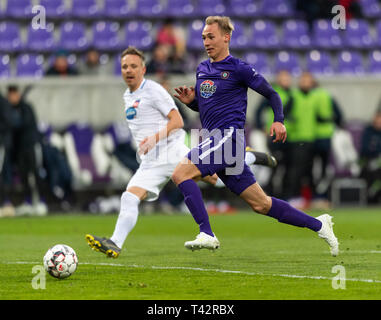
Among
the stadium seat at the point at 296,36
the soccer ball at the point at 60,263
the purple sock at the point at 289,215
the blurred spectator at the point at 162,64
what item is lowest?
the soccer ball at the point at 60,263

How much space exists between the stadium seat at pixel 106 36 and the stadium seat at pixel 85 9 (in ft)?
0.80

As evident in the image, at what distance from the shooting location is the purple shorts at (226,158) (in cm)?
753

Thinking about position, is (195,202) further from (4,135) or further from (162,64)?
(162,64)

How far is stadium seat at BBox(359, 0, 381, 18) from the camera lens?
2141 cm

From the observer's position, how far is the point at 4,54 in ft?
64.2

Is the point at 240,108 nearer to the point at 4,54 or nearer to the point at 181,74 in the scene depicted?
the point at 181,74

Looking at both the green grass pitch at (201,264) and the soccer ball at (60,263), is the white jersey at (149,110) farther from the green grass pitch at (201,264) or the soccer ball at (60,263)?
the soccer ball at (60,263)

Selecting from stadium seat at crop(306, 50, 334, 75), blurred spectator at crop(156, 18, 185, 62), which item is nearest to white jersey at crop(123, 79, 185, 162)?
blurred spectator at crop(156, 18, 185, 62)

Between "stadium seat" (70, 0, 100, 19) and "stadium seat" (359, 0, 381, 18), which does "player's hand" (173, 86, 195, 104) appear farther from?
"stadium seat" (359, 0, 381, 18)

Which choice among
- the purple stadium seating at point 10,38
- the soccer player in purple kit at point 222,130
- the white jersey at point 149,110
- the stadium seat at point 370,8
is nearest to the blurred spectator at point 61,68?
the purple stadium seating at point 10,38

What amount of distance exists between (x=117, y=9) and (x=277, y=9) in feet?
12.1
